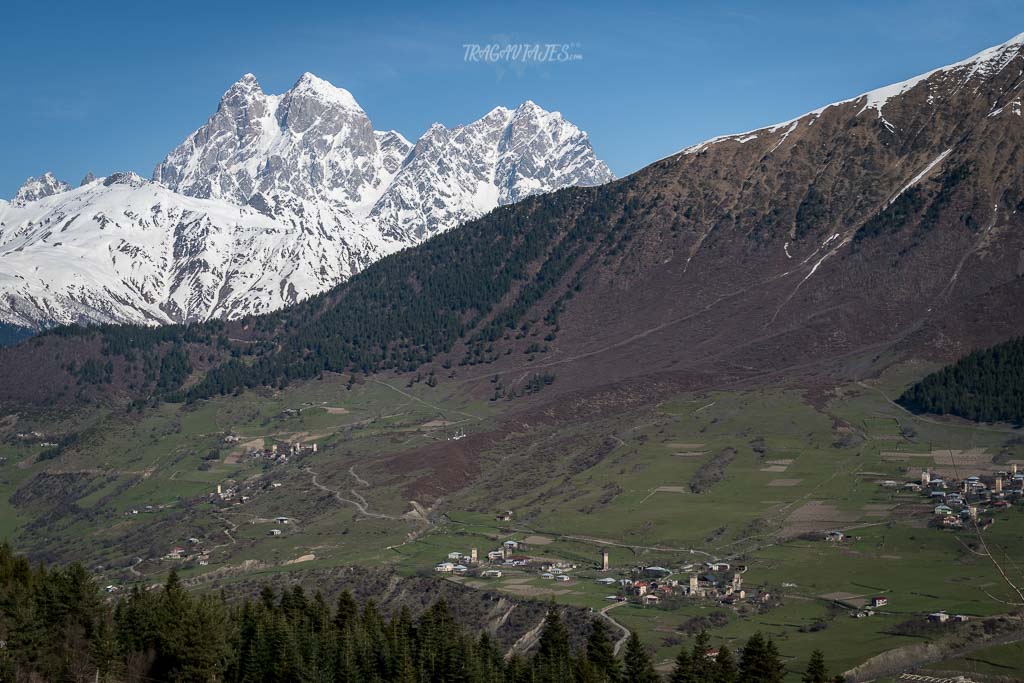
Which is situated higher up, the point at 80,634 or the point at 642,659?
the point at 80,634

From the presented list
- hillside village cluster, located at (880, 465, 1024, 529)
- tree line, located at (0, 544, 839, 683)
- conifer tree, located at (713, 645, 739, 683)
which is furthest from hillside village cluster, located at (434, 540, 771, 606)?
conifer tree, located at (713, 645, 739, 683)

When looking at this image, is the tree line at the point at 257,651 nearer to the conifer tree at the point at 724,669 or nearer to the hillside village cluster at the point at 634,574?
the conifer tree at the point at 724,669

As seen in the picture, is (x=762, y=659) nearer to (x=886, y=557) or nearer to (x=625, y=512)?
(x=886, y=557)

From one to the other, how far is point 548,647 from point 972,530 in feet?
249

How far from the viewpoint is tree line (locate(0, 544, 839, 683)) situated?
4065 inches

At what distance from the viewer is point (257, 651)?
10862cm

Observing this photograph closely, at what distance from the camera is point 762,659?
104 meters

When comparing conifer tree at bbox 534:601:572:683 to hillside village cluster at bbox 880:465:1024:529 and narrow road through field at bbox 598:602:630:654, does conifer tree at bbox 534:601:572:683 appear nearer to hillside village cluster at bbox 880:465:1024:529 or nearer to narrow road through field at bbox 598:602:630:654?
narrow road through field at bbox 598:602:630:654

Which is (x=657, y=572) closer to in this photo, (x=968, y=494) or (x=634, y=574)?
(x=634, y=574)

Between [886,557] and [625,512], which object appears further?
[625,512]

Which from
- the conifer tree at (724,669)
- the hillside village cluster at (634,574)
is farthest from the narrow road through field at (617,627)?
the conifer tree at (724,669)

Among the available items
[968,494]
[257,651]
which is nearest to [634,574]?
[968,494]

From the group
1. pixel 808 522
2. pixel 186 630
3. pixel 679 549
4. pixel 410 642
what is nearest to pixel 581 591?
pixel 679 549

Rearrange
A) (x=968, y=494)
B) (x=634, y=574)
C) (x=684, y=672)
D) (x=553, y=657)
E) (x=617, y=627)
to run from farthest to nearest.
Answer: (x=968, y=494), (x=634, y=574), (x=617, y=627), (x=553, y=657), (x=684, y=672)
